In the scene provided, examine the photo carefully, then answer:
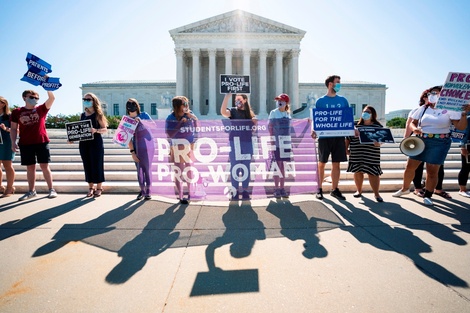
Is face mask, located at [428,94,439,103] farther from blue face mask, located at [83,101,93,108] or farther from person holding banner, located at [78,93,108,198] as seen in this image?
blue face mask, located at [83,101,93,108]

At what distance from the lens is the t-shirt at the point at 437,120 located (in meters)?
4.79

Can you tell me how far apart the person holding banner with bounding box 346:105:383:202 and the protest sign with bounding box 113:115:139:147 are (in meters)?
4.63

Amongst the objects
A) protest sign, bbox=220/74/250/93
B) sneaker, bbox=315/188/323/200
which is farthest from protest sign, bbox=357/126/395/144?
protest sign, bbox=220/74/250/93

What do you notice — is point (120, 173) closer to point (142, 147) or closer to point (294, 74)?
point (142, 147)

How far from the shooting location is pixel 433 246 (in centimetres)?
300

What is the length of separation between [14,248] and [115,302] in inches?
77.6

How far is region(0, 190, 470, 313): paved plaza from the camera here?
2.03 metres

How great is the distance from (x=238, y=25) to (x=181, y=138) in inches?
1449

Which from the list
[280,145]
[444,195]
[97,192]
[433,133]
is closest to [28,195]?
Answer: [97,192]

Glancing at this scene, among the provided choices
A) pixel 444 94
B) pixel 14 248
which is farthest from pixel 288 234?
pixel 444 94

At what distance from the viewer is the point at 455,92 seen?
4484 millimetres

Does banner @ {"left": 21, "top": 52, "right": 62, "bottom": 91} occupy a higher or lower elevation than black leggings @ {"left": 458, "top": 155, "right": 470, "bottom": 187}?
higher

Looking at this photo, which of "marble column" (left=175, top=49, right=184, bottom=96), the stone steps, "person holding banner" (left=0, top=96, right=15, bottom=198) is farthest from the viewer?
"marble column" (left=175, top=49, right=184, bottom=96)

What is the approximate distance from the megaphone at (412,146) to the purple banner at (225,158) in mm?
1834
